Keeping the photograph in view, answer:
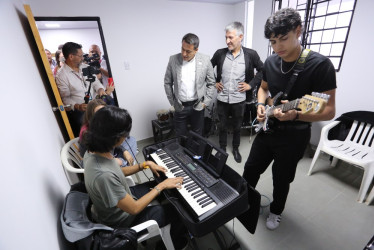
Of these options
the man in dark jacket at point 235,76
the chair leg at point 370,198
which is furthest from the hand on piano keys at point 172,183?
the chair leg at point 370,198

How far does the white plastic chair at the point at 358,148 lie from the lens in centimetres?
181

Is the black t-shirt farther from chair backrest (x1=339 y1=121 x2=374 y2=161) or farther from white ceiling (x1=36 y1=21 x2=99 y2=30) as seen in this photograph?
white ceiling (x1=36 y1=21 x2=99 y2=30)

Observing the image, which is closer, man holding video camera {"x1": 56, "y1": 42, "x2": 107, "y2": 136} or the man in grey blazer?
man holding video camera {"x1": 56, "y1": 42, "x2": 107, "y2": 136}

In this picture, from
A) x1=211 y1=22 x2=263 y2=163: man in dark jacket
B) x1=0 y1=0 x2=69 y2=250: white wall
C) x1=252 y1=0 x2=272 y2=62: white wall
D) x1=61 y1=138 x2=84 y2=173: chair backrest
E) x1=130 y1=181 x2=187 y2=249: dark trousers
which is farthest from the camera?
x1=252 y1=0 x2=272 y2=62: white wall

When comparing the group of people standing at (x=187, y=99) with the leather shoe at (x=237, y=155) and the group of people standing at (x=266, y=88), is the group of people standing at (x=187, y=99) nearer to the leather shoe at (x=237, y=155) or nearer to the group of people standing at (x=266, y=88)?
the group of people standing at (x=266, y=88)

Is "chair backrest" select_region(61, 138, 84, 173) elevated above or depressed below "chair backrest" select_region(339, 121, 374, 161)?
above

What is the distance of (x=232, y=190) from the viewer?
43.6 inches

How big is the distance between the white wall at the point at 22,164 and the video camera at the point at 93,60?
101 cm

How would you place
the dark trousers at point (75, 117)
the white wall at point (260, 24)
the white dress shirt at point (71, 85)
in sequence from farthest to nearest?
the white wall at point (260, 24) < the dark trousers at point (75, 117) < the white dress shirt at point (71, 85)

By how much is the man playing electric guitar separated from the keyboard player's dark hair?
98cm

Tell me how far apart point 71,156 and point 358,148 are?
9.87ft

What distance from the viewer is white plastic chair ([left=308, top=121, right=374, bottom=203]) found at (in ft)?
5.94

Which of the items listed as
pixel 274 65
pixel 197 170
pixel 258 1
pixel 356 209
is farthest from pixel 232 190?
pixel 258 1

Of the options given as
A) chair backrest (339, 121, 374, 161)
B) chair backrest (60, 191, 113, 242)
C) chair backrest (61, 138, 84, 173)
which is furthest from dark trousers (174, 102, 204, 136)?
chair backrest (339, 121, 374, 161)
